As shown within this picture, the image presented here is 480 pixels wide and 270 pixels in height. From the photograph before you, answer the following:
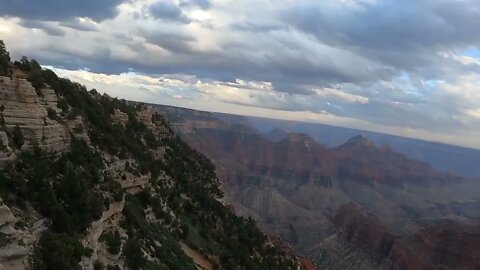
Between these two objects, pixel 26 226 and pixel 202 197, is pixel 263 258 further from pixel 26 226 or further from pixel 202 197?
pixel 26 226

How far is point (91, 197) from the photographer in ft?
97.1

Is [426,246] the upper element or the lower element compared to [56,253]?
lower

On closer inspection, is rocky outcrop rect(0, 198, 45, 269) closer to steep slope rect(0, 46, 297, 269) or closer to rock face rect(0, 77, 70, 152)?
steep slope rect(0, 46, 297, 269)

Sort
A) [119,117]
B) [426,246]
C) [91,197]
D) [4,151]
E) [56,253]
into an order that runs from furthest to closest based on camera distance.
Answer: [426,246] < [119,117] < [91,197] < [4,151] < [56,253]

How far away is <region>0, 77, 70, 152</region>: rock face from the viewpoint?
96.0 ft

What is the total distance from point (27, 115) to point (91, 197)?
574cm

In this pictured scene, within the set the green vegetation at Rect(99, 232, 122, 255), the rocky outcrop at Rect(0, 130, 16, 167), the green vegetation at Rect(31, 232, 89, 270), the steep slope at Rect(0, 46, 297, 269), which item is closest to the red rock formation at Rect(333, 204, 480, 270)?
the steep slope at Rect(0, 46, 297, 269)

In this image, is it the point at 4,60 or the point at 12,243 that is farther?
the point at 4,60

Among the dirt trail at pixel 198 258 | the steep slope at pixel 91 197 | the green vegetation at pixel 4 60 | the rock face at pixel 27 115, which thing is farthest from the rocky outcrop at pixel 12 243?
the dirt trail at pixel 198 258

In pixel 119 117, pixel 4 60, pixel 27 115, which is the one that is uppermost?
pixel 4 60

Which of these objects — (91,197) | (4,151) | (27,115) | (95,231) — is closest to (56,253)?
(95,231)

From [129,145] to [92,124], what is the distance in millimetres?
6563

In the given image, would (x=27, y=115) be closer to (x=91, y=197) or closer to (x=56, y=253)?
(x=91, y=197)

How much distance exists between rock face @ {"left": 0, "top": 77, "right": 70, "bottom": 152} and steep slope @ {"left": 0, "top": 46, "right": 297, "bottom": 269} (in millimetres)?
57
